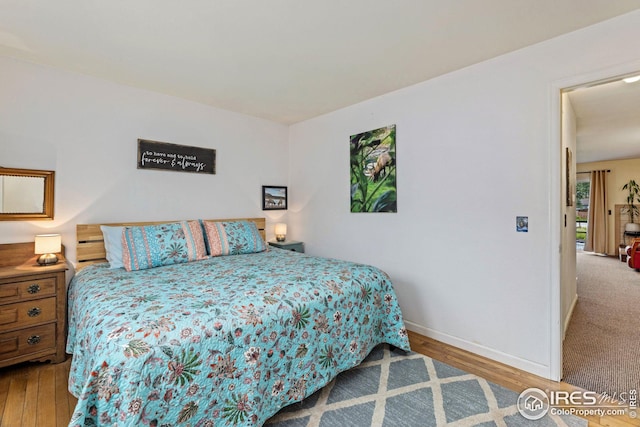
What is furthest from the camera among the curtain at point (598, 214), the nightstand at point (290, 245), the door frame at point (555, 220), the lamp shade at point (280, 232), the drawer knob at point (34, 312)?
the curtain at point (598, 214)

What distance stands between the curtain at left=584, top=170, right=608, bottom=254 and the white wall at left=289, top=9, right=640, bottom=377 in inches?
279

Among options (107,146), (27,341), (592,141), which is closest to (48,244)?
(27,341)

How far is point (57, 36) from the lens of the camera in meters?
2.06

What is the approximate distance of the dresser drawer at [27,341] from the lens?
2.07 meters

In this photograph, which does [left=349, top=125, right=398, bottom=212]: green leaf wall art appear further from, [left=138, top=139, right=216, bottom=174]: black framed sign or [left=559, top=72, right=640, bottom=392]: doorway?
[left=138, top=139, right=216, bottom=174]: black framed sign

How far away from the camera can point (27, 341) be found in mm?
2152

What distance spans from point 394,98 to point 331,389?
2645 mm

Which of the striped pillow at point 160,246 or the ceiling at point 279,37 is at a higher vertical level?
the ceiling at point 279,37

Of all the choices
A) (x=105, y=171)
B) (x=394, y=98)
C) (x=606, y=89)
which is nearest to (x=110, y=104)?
(x=105, y=171)

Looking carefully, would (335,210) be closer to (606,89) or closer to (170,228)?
(170,228)

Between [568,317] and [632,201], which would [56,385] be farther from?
[632,201]

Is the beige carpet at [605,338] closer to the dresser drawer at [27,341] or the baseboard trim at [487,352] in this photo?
the baseboard trim at [487,352]

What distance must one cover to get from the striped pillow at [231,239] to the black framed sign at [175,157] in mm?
686

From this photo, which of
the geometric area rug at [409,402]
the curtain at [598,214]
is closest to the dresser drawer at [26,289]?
the geometric area rug at [409,402]
